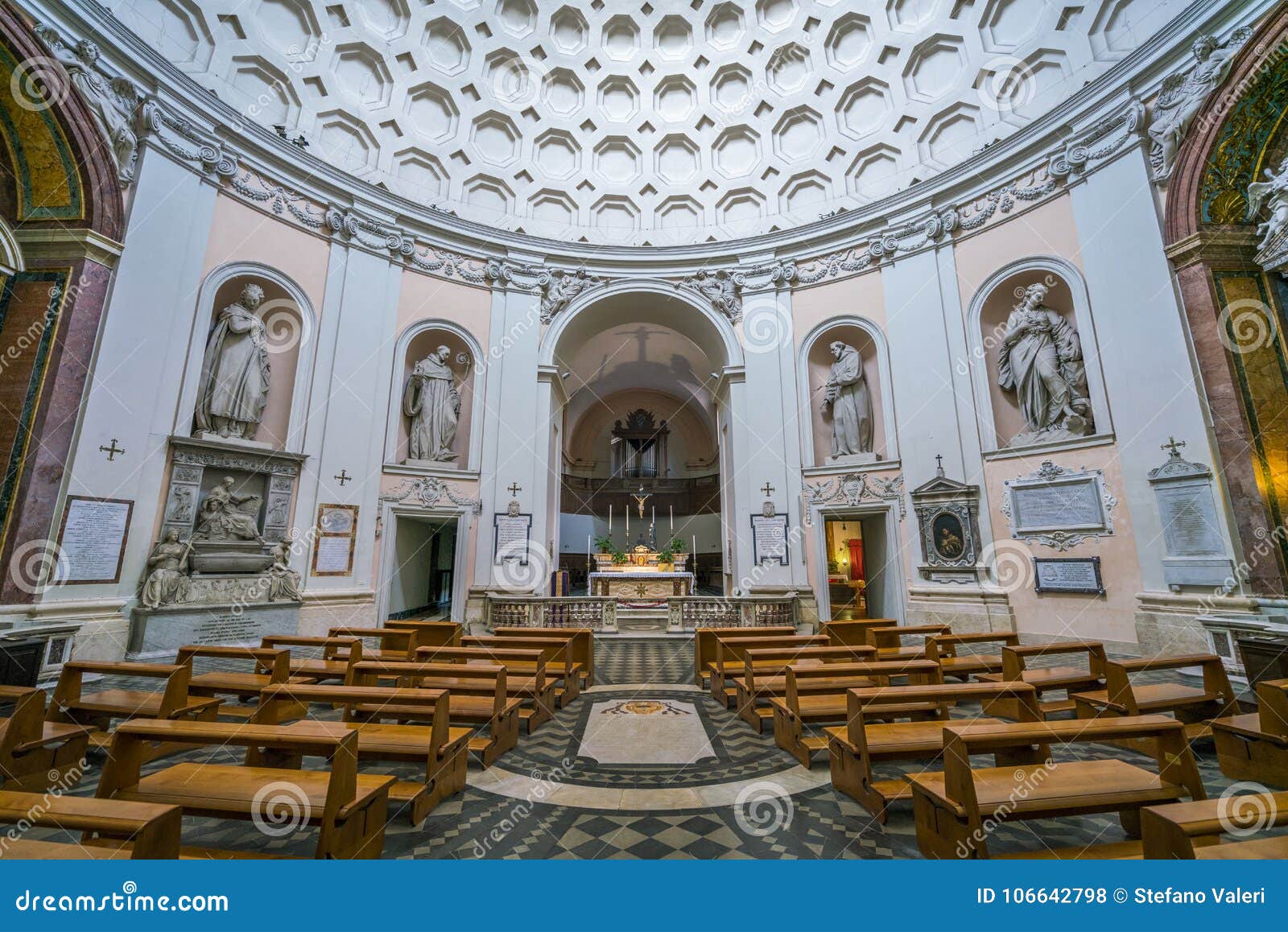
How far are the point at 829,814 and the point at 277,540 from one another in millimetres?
9058

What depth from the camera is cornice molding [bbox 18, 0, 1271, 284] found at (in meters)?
7.34

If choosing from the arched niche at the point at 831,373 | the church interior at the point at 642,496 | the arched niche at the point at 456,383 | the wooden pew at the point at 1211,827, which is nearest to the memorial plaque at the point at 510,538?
the church interior at the point at 642,496

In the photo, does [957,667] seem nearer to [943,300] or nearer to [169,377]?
[943,300]

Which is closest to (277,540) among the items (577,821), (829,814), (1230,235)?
(577,821)

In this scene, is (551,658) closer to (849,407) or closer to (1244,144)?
(849,407)

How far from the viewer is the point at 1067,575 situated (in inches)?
→ 307

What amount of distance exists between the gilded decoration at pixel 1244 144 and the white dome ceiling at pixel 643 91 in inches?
96.1

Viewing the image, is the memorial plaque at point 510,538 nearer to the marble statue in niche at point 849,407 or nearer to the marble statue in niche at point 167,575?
the marble statue in niche at point 167,575

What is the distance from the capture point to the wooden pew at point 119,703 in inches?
141

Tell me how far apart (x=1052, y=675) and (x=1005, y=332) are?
7116mm

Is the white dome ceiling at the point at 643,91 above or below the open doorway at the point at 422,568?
above

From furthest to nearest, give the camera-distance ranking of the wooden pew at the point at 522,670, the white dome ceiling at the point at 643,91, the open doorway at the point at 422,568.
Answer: the open doorway at the point at 422,568 → the white dome ceiling at the point at 643,91 → the wooden pew at the point at 522,670

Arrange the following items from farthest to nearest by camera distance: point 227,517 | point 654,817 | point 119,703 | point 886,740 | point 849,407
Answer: point 849,407 < point 227,517 < point 119,703 < point 886,740 < point 654,817

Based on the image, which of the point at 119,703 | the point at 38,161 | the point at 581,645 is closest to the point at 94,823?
Answer: the point at 119,703
